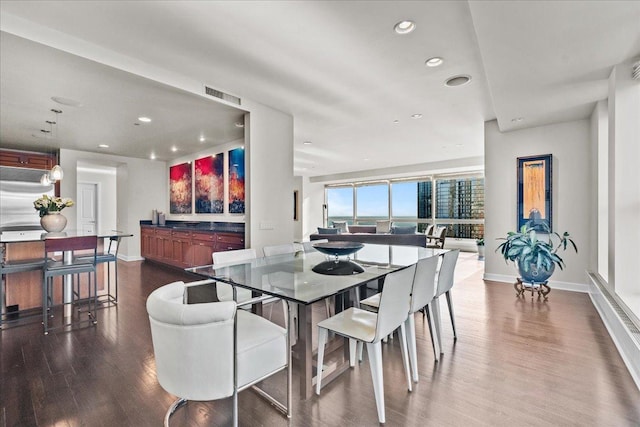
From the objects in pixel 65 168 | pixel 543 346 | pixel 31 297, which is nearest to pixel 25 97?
pixel 31 297

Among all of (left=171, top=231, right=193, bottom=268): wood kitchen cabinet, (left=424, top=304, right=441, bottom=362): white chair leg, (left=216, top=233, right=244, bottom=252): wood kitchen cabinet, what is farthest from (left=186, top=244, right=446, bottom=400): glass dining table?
(left=171, top=231, right=193, bottom=268): wood kitchen cabinet

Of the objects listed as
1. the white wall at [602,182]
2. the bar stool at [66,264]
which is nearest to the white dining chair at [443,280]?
the white wall at [602,182]

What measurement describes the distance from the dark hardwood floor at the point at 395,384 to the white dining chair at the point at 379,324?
210 millimetres

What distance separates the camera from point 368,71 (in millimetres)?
3102

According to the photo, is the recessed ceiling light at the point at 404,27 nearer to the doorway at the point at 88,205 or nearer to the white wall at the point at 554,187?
the white wall at the point at 554,187

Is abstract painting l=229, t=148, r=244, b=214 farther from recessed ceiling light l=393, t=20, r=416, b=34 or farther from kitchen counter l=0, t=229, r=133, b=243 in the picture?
recessed ceiling light l=393, t=20, r=416, b=34

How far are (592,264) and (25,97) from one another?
7.66 m

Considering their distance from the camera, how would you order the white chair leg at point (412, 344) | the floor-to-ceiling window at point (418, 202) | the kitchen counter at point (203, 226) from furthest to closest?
1. the floor-to-ceiling window at point (418, 202)
2. the kitchen counter at point (203, 226)
3. the white chair leg at point (412, 344)

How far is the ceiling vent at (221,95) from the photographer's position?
11.0 ft

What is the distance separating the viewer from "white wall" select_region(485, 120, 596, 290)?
432 cm

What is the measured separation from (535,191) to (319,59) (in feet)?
13.2

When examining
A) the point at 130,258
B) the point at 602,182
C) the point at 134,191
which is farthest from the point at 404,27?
the point at 130,258

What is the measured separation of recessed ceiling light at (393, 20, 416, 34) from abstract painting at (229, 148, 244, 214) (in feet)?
12.3

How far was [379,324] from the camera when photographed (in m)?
1.62
